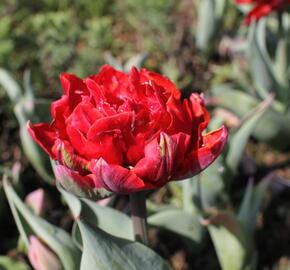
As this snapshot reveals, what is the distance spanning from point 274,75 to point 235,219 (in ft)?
2.92

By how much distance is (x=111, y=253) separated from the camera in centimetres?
92

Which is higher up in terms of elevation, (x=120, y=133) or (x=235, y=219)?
(x=120, y=133)

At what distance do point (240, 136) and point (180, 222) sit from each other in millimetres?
326

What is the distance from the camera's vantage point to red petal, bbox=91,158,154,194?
76 cm

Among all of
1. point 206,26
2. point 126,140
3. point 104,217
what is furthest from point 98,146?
point 206,26

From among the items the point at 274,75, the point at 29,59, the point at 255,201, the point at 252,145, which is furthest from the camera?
the point at 29,59

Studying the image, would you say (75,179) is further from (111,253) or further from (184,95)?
(184,95)

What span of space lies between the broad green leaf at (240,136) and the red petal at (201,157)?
632 mm

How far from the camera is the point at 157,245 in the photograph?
5.51 feet

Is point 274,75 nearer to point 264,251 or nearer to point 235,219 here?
point 264,251

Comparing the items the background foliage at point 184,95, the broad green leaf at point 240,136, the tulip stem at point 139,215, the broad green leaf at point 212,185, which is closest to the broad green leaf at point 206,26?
the background foliage at point 184,95

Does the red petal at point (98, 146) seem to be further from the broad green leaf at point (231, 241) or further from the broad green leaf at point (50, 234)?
the broad green leaf at point (231, 241)

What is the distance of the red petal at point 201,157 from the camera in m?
0.81

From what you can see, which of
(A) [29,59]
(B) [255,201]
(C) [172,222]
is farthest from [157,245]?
(A) [29,59]
